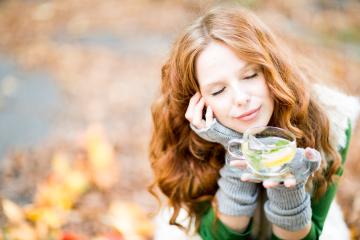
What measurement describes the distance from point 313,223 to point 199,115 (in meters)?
0.75

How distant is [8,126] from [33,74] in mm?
1021

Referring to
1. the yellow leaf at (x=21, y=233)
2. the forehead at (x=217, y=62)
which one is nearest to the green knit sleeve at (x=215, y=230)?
the forehead at (x=217, y=62)

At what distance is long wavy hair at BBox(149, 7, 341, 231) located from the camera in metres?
2.14

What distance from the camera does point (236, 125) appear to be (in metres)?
2.14

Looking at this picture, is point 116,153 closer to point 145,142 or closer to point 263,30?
point 145,142

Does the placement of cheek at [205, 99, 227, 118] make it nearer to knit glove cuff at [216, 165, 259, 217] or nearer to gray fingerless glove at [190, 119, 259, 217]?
gray fingerless glove at [190, 119, 259, 217]

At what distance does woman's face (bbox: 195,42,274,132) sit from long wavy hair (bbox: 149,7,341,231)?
1.3 inches

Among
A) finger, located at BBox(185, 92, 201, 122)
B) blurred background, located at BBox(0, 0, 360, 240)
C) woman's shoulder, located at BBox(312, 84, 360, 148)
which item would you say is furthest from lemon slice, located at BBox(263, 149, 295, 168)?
blurred background, located at BBox(0, 0, 360, 240)

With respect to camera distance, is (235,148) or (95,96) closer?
(235,148)

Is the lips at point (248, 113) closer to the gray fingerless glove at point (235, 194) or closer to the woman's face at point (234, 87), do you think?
the woman's face at point (234, 87)

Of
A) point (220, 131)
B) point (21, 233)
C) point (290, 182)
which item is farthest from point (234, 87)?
point (21, 233)

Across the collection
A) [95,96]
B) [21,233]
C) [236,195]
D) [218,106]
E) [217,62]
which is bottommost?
[95,96]

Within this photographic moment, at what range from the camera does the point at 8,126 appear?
437 centimetres

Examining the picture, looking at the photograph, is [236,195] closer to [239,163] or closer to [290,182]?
[239,163]
